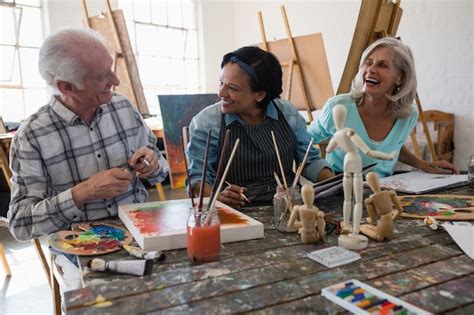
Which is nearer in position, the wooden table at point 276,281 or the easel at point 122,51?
the wooden table at point 276,281

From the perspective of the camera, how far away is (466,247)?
0.89 metres

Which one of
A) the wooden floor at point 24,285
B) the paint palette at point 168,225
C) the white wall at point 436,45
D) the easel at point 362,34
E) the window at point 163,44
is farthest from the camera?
the window at point 163,44

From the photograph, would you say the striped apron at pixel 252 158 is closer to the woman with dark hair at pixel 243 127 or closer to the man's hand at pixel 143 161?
the woman with dark hair at pixel 243 127

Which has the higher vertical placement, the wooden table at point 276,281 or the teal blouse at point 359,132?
the teal blouse at point 359,132

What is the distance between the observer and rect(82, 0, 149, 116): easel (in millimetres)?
3520

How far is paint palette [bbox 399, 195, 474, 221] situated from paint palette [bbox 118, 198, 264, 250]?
45cm

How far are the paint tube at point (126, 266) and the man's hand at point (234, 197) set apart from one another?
0.49 metres

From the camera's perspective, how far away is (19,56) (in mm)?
4535

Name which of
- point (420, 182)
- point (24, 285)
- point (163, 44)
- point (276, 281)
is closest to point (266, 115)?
point (420, 182)

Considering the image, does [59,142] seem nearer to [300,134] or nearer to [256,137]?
[256,137]

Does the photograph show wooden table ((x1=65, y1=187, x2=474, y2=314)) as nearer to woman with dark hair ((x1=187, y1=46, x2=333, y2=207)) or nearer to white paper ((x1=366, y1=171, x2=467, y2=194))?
white paper ((x1=366, y1=171, x2=467, y2=194))

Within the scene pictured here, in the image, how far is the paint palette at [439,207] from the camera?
3.69ft

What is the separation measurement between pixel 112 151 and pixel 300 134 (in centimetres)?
74

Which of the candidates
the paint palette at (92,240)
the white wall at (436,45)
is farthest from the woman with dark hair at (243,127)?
the white wall at (436,45)
